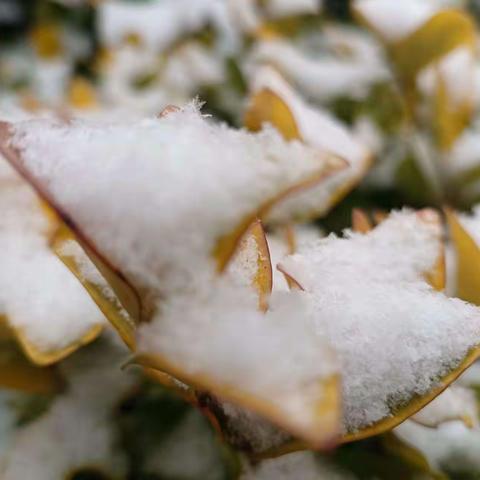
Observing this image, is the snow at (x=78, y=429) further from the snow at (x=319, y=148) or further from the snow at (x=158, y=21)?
the snow at (x=158, y=21)

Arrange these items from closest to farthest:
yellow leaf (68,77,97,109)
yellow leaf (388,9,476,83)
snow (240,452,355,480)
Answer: snow (240,452,355,480)
yellow leaf (388,9,476,83)
yellow leaf (68,77,97,109)

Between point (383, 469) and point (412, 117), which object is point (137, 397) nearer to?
point (383, 469)

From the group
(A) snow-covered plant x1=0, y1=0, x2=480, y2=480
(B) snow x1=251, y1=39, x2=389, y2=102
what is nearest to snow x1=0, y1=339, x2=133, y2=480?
(A) snow-covered plant x1=0, y1=0, x2=480, y2=480

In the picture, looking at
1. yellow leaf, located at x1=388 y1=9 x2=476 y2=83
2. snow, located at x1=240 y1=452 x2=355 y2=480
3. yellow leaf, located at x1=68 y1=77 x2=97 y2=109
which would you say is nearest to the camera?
snow, located at x1=240 y1=452 x2=355 y2=480

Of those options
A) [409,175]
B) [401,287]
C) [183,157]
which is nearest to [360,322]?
[401,287]

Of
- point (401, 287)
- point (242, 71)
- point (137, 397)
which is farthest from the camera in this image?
point (242, 71)

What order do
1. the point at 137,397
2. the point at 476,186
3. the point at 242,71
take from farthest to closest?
the point at 242,71, the point at 476,186, the point at 137,397

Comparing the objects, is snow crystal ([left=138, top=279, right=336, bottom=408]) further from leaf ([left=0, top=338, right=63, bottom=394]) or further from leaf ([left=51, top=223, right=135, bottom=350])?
leaf ([left=0, top=338, right=63, bottom=394])

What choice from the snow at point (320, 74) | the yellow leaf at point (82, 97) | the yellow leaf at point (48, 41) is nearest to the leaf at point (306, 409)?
the snow at point (320, 74)
